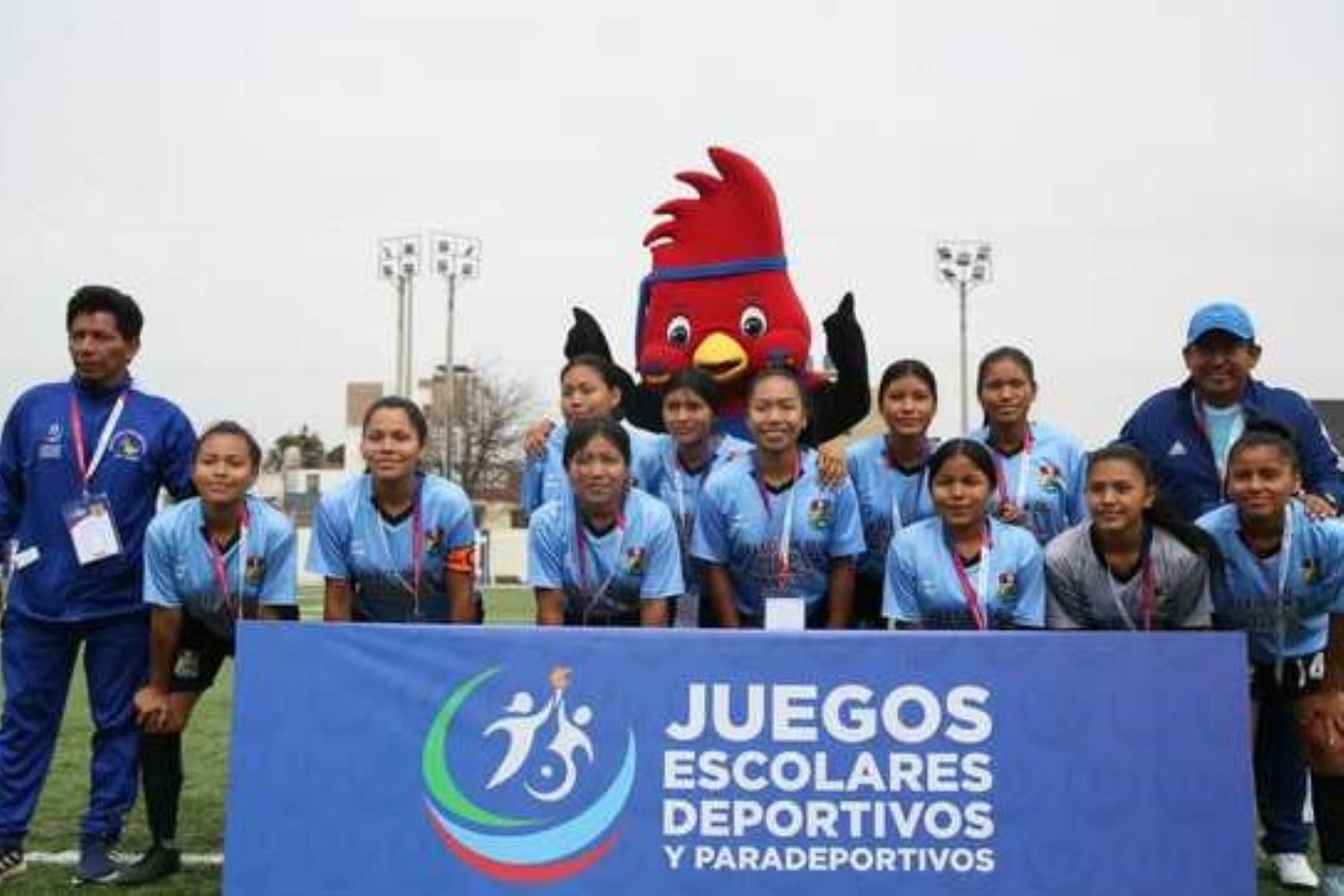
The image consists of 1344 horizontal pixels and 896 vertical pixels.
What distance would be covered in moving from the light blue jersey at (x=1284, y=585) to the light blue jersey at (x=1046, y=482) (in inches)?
22.0

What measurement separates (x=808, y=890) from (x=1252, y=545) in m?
1.80

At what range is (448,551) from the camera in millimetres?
4398

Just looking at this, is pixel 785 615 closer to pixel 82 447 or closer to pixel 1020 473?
pixel 1020 473

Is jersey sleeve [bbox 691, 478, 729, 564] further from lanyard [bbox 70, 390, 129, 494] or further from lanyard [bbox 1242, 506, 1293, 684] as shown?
lanyard [bbox 70, 390, 129, 494]

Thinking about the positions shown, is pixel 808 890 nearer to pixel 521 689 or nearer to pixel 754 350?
pixel 521 689

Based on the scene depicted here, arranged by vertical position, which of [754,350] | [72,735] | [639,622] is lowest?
[72,735]

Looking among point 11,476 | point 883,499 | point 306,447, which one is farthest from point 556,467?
point 306,447

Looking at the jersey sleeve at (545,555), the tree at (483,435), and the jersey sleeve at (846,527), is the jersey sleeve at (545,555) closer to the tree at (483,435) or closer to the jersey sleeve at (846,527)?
the jersey sleeve at (846,527)

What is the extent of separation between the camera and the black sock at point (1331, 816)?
406 cm

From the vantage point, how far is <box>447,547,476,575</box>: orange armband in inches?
173

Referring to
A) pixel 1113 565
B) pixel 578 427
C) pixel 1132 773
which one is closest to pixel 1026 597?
pixel 1113 565

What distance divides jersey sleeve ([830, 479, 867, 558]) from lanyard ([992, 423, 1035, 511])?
54 centimetres

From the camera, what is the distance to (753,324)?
645cm

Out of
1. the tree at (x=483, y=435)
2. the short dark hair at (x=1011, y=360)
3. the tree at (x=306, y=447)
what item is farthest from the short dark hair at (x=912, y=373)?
the tree at (x=306, y=447)
